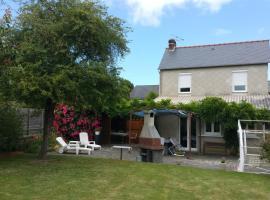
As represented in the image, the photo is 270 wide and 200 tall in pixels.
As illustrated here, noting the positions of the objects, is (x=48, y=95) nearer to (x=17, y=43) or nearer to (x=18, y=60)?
(x=18, y=60)

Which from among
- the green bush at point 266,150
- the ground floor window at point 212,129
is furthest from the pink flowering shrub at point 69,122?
the green bush at point 266,150

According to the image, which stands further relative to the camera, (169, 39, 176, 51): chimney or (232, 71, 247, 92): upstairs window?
(169, 39, 176, 51): chimney

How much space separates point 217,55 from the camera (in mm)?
25656

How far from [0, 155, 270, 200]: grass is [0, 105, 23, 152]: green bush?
1789 millimetres

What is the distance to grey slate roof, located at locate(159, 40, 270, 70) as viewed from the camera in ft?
78.2

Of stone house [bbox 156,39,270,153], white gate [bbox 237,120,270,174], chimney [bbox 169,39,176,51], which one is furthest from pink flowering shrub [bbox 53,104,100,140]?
white gate [bbox 237,120,270,174]

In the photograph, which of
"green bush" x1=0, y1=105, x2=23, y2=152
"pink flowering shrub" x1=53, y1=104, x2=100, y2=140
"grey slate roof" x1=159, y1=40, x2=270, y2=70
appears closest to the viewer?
"green bush" x1=0, y1=105, x2=23, y2=152

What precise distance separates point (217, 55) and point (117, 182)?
1878cm

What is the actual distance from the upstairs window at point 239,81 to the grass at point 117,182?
42.6 ft

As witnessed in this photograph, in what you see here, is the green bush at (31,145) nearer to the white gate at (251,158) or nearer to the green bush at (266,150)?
the white gate at (251,158)

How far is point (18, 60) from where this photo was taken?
35.4 ft

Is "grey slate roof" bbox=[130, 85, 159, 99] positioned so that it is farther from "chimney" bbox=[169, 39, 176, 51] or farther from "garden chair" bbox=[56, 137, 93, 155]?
"garden chair" bbox=[56, 137, 93, 155]

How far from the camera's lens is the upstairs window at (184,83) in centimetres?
2528

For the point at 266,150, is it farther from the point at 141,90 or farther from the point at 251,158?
the point at 141,90
